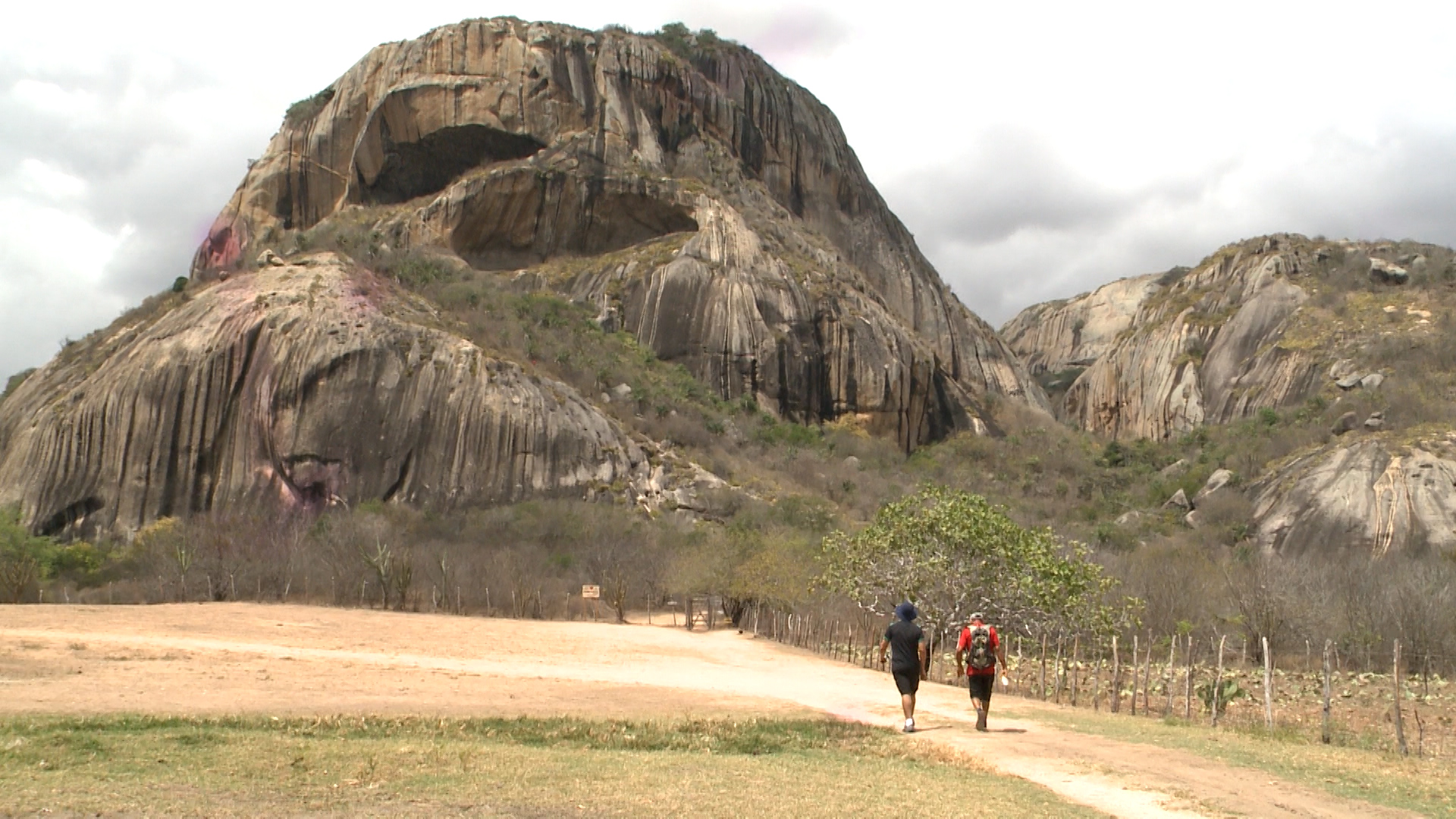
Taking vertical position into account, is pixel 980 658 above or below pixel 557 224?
below

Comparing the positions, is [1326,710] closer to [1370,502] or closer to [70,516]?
[1370,502]

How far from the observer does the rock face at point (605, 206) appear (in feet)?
260

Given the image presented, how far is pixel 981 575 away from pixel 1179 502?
114 feet

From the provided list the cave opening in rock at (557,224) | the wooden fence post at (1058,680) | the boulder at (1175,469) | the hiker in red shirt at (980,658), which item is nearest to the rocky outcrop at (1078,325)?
the boulder at (1175,469)

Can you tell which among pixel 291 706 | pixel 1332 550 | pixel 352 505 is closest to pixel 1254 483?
pixel 1332 550

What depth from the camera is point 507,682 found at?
77.6 feet

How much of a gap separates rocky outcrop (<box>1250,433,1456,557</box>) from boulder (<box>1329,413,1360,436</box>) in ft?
13.7

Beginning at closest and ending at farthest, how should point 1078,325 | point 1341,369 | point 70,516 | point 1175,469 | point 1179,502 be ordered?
1. point 70,516
2. point 1179,502
3. point 1341,369
4. point 1175,469
5. point 1078,325

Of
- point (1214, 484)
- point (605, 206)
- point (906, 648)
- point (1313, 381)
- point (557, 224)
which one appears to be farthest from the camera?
point (557, 224)

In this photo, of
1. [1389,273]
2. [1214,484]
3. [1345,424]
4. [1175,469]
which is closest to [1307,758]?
[1214,484]

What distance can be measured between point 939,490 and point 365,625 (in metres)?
18.9

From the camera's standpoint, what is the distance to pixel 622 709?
19.7 metres

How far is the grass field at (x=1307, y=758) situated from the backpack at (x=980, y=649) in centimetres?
216

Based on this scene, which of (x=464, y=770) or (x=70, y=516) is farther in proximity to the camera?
(x=70, y=516)
